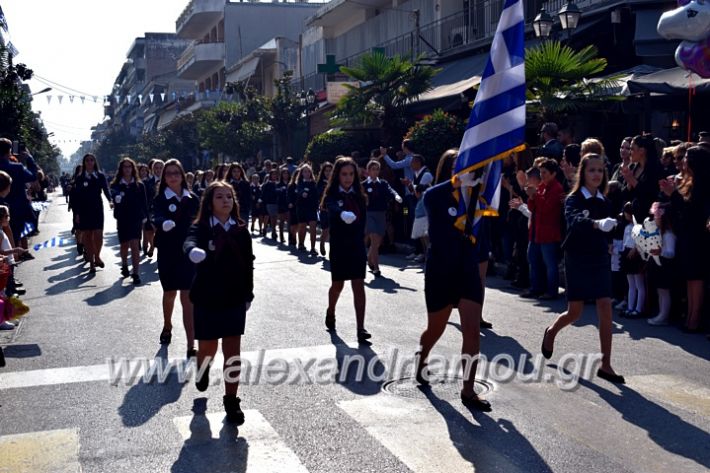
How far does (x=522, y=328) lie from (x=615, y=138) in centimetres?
1152

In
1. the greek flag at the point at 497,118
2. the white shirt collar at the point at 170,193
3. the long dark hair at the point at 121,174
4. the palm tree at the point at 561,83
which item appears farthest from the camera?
the palm tree at the point at 561,83

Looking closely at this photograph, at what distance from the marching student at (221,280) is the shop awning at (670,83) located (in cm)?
901

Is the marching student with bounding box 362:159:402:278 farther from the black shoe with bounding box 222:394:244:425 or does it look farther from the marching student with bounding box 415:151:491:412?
the black shoe with bounding box 222:394:244:425

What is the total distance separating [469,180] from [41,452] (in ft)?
11.1

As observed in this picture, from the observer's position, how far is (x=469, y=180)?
21.9 ft

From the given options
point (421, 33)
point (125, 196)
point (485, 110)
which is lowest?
point (125, 196)

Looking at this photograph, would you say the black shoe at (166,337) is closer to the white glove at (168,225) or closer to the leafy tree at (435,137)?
the white glove at (168,225)

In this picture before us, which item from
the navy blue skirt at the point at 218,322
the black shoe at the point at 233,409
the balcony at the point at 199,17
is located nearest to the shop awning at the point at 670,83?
the navy blue skirt at the point at 218,322

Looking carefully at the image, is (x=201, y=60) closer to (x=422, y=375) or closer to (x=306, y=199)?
(x=306, y=199)

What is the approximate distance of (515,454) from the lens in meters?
5.40

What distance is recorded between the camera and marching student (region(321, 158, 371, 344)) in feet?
29.3

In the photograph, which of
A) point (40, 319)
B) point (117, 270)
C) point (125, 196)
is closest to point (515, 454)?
point (40, 319)

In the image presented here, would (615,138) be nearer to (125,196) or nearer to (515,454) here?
(125,196)

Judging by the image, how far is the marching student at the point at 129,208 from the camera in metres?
13.7
